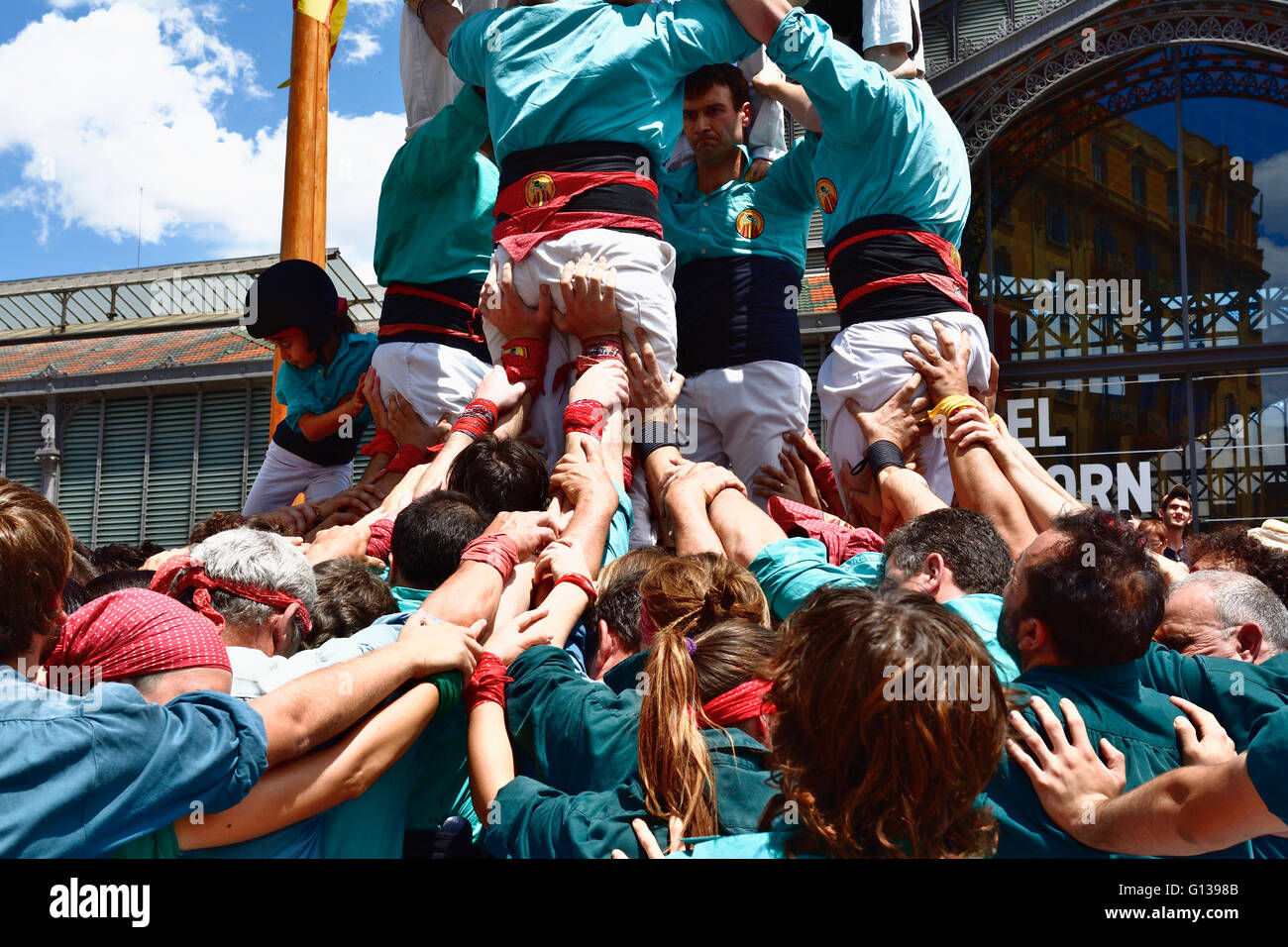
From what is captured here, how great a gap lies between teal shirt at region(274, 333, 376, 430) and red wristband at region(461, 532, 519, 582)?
2.37 meters

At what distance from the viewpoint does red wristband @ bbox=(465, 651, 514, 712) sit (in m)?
1.89

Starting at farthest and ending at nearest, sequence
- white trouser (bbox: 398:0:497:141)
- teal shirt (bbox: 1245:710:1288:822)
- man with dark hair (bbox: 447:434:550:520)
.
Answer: white trouser (bbox: 398:0:497:141) → man with dark hair (bbox: 447:434:550:520) → teal shirt (bbox: 1245:710:1288:822)

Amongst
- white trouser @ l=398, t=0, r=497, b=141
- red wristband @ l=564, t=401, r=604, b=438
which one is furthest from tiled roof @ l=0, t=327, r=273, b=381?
red wristband @ l=564, t=401, r=604, b=438

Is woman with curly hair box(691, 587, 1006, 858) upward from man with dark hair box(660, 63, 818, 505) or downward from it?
downward

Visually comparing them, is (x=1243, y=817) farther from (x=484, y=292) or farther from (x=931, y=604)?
(x=484, y=292)

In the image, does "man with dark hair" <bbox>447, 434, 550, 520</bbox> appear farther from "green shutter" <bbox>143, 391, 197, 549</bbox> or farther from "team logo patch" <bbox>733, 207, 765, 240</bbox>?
"green shutter" <bbox>143, 391, 197, 549</bbox>

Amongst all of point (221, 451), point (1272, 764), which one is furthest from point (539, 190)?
point (221, 451)

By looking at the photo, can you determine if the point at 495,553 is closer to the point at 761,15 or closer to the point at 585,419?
the point at 585,419

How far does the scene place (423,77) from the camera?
4.33m

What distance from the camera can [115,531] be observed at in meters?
10.7

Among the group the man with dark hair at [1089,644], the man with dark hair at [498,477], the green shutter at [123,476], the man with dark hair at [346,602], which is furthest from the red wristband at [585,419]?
Answer: the green shutter at [123,476]

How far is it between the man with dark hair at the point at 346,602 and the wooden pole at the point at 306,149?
170 inches

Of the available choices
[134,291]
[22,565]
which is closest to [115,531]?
[134,291]

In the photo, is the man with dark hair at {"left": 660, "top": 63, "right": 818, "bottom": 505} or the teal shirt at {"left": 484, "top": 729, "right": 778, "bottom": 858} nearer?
the teal shirt at {"left": 484, "top": 729, "right": 778, "bottom": 858}
